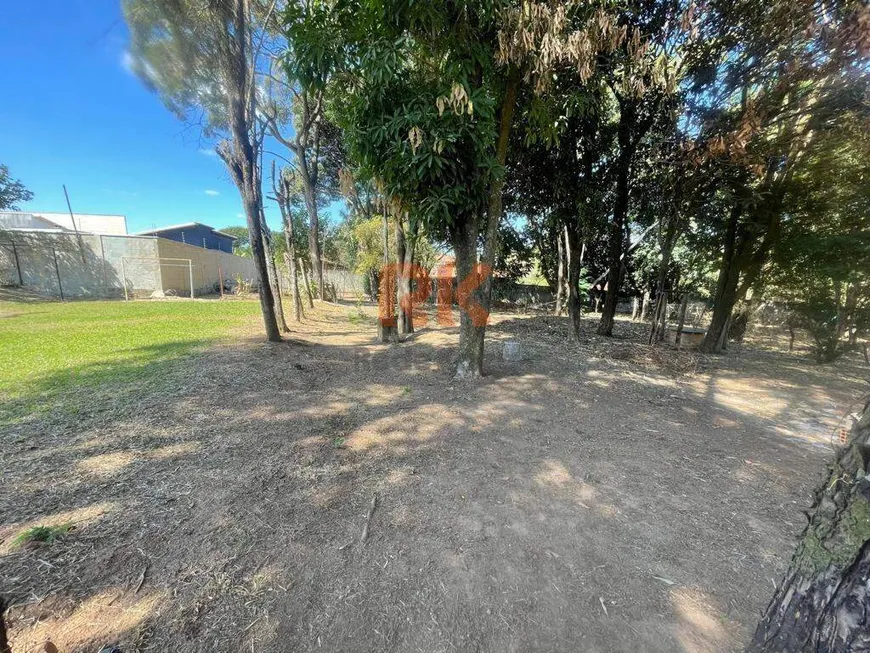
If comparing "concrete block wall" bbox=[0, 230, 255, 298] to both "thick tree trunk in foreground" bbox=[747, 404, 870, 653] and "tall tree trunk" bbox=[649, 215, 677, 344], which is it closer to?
"thick tree trunk in foreground" bbox=[747, 404, 870, 653]

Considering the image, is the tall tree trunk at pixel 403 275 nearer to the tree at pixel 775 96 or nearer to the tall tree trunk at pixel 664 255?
the tree at pixel 775 96

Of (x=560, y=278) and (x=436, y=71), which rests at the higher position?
(x=436, y=71)

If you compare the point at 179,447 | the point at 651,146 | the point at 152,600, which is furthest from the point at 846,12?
the point at 179,447

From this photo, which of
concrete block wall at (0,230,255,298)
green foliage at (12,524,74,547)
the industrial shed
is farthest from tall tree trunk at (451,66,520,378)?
the industrial shed

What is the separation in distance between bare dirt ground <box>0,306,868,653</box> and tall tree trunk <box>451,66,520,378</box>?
2.45 feet

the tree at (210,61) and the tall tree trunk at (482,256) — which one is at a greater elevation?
the tree at (210,61)

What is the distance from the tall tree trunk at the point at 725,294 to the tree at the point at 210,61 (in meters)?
9.31

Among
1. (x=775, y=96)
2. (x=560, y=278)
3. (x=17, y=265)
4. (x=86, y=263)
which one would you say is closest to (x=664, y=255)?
(x=775, y=96)

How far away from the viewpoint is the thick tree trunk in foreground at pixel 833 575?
2.83 ft

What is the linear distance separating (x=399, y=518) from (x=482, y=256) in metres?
3.52

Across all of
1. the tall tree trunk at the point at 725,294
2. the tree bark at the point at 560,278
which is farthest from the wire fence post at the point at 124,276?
the tall tree trunk at the point at 725,294

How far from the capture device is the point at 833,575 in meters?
0.92

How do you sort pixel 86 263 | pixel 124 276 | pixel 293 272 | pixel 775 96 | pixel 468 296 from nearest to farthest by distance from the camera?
pixel 468 296, pixel 775 96, pixel 293 272, pixel 124 276, pixel 86 263

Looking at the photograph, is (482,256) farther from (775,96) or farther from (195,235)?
(195,235)
